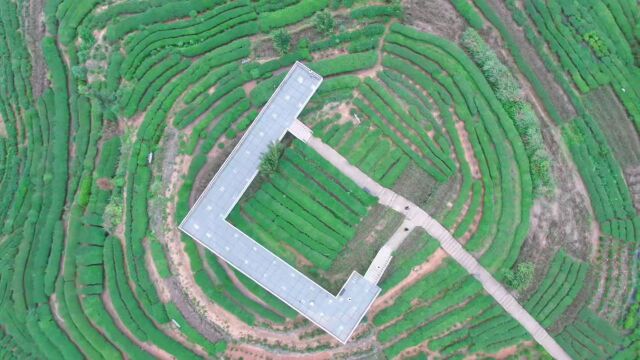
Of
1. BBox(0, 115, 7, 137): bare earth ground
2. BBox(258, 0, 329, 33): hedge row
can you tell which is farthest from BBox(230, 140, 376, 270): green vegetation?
BBox(0, 115, 7, 137): bare earth ground

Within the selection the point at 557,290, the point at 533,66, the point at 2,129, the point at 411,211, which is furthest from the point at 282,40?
the point at 2,129

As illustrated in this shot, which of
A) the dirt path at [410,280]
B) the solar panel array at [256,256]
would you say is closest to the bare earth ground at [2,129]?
the solar panel array at [256,256]

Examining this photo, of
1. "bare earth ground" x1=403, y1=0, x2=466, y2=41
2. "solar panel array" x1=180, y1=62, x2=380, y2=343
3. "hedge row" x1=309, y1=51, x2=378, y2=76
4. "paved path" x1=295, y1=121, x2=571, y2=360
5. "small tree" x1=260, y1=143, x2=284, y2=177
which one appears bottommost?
"solar panel array" x1=180, y1=62, x2=380, y2=343

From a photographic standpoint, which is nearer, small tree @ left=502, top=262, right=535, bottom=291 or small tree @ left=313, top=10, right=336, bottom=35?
small tree @ left=502, top=262, right=535, bottom=291

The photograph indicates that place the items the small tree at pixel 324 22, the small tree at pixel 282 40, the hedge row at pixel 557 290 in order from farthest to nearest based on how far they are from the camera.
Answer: the hedge row at pixel 557 290 < the small tree at pixel 324 22 < the small tree at pixel 282 40

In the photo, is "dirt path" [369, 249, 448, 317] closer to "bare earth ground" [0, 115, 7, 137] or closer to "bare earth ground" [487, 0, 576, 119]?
"bare earth ground" [487, 0, 576, 119]

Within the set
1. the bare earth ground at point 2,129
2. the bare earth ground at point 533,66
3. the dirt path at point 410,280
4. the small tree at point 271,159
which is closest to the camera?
the small tree at point 271,159

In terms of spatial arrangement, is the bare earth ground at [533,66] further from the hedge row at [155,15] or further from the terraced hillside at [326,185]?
the hedge row at [155,15]
